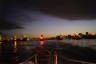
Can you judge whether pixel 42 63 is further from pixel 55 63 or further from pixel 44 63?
pixel 55 63

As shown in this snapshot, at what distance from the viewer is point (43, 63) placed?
27.2m

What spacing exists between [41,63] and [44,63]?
0.47 meters

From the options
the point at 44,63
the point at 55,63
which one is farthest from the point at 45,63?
the point at 55,63

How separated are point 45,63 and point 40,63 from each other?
31.6 inches

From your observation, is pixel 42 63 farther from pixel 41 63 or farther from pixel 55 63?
pixel 55 63

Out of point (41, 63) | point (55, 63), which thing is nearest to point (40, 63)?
point (41, 63)

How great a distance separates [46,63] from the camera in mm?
27109

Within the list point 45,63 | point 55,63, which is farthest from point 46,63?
point 55,63

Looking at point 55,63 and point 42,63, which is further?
point 42,63

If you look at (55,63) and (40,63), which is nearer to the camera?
(55,63)

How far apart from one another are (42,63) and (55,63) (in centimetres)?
294

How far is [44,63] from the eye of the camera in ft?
89.4

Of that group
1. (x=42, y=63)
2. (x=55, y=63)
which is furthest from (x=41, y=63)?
(x=55, y=63)

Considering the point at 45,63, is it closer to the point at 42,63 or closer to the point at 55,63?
the point at 42,63
